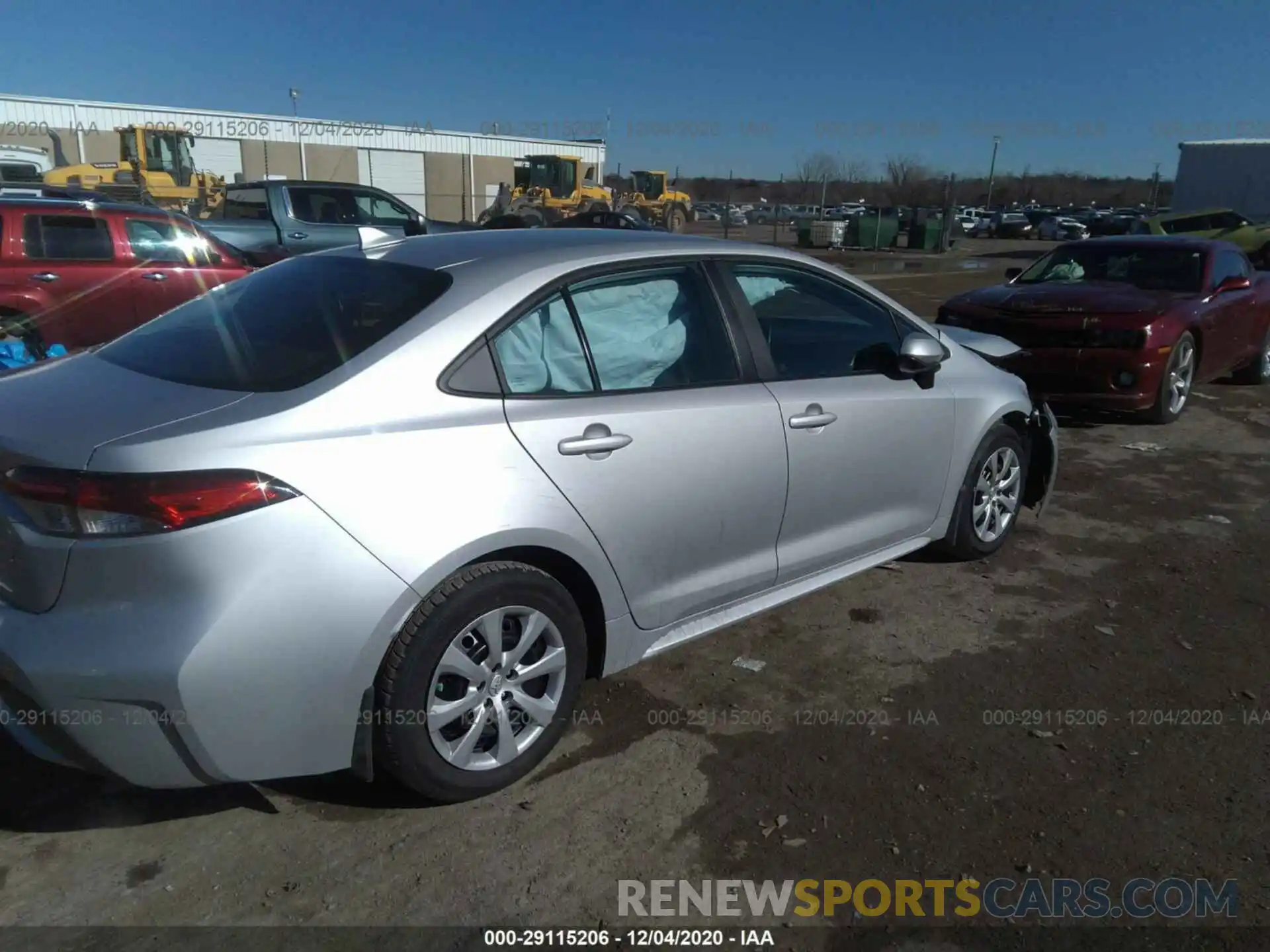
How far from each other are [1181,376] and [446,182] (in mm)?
39408

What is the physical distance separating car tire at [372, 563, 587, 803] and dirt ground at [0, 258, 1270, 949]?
165 millimetres

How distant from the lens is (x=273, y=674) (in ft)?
7.68

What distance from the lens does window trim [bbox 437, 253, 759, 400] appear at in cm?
280

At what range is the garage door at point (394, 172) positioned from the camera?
132ft

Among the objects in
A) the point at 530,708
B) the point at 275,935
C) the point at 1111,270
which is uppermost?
the point at 1111,270

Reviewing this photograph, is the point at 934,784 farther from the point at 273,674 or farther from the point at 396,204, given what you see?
the point at 396,204

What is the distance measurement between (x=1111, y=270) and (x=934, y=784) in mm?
6619

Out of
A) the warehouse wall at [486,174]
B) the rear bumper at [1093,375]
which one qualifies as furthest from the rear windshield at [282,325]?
the warehouse wall at [486,174]

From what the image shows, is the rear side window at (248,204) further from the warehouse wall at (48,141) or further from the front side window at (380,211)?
the warehouse wall at (48,141)

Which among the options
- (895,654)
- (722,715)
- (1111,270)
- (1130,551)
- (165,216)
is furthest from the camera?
(165,216)

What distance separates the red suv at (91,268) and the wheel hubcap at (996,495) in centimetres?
594

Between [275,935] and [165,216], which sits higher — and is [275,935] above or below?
below

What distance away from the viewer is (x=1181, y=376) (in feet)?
25.0

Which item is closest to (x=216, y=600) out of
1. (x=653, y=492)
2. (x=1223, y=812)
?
(x=653, y=492)
